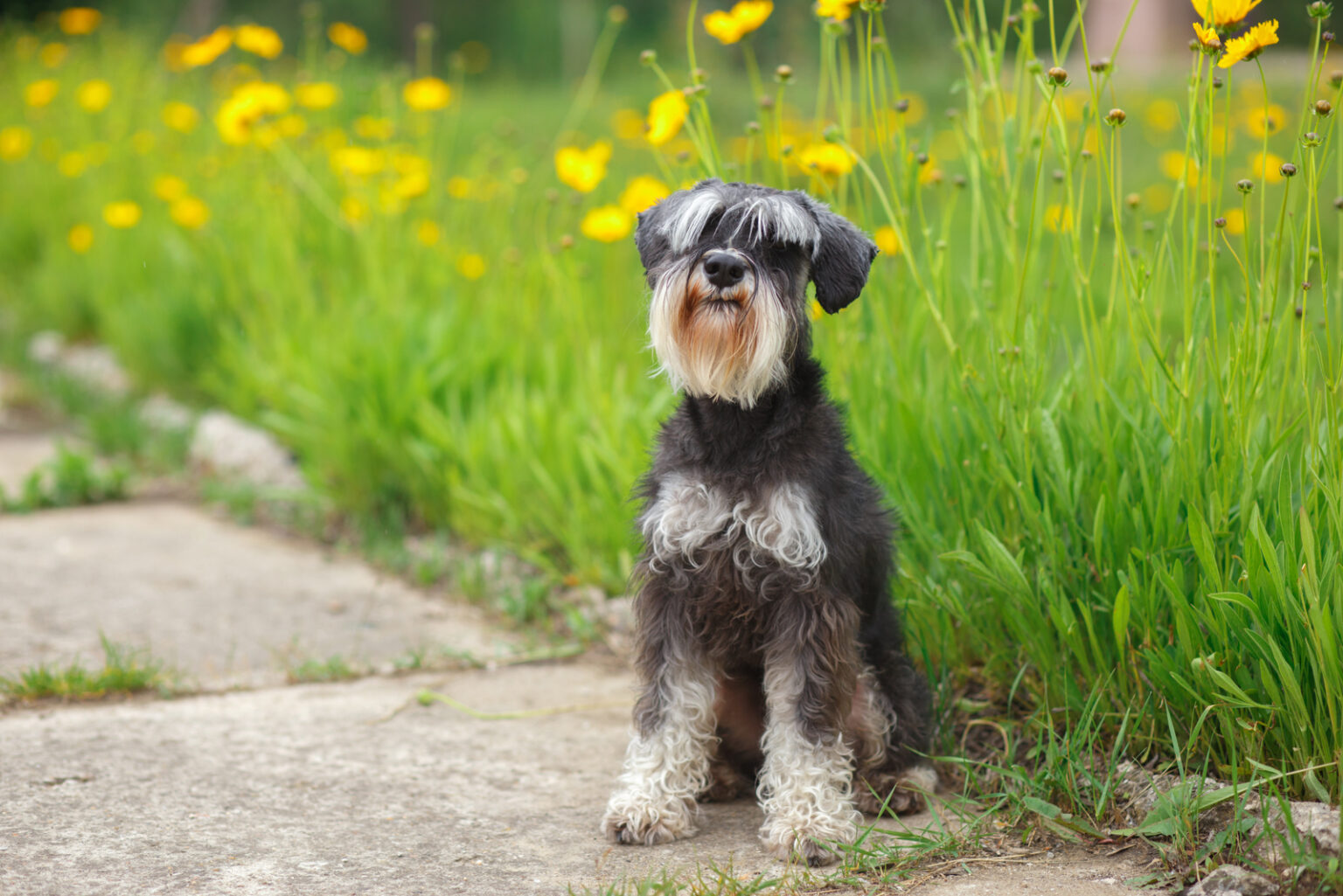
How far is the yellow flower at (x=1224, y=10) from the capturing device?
2248 millimetres

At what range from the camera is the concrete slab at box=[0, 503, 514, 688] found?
3723mm

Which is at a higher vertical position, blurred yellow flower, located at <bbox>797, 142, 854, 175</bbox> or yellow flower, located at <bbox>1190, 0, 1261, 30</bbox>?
yellow flower, located at <bbox>1190, 0, 1261, 30</bbox>

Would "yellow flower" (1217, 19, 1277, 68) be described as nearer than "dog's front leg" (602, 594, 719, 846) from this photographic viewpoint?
Yes

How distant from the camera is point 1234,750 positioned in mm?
2471

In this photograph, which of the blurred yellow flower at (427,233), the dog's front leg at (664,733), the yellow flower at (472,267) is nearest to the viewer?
the dog's front leg at (664,733)

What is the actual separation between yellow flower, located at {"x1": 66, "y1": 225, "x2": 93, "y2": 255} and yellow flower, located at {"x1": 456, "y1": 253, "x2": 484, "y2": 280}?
2.81 meters

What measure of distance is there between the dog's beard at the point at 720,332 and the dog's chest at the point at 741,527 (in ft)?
0.69

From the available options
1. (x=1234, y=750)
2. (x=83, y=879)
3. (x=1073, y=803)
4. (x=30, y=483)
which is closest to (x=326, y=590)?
(x=30, y=483)

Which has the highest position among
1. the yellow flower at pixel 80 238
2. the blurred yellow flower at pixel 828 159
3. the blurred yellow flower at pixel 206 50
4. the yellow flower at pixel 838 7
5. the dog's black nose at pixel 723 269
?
the blurred yellow flower at pixel 206 50

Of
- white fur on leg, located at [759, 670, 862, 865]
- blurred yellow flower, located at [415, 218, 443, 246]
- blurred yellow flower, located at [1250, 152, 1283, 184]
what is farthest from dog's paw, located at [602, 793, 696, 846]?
blurred yellow flower, located at [415, 218, 443, 246]

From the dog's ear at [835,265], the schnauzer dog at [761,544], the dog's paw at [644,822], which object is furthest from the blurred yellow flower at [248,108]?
the dog's paw at [644,822]

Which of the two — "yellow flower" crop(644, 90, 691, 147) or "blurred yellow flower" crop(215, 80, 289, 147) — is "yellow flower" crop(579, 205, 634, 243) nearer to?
"yellow flower" crop(644, 90, 691, 147)

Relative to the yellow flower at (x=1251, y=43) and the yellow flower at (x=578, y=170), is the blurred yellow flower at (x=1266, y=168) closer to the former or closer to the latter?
the yellow flower at (x=1251, y=43)

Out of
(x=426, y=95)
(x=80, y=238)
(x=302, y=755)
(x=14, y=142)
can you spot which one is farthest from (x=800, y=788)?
(x=14, y=142)
